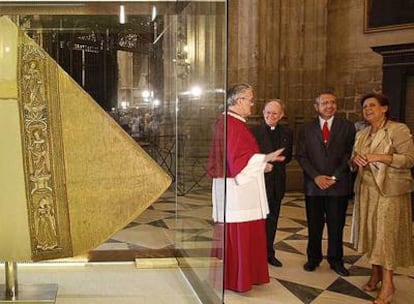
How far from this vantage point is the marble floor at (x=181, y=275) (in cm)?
351

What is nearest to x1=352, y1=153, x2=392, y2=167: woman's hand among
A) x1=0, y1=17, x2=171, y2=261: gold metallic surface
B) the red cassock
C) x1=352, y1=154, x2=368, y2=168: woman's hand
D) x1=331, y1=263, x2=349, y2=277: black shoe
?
x1=352, y1=154, x2=368, y2=168: woman's hand

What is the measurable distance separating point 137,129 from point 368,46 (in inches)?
202

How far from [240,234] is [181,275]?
0.64 meters

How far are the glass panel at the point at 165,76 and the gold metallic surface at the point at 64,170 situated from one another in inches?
25.0

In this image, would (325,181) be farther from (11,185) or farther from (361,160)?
(11,185)

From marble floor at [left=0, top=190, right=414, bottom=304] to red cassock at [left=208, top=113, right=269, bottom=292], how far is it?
110mm

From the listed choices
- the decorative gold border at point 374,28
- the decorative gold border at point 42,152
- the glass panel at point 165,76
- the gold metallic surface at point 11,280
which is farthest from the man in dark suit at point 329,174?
the decorative gold border at point 374,28

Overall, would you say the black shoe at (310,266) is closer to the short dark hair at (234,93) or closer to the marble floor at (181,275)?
the marble floor at (181,275)

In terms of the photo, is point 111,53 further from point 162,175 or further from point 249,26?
point 249,26

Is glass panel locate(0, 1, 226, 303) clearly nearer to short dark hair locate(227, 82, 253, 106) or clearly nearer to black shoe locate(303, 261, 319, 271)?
short dark hair locate(227, 82, 253, 106)

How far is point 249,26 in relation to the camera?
8438 mm

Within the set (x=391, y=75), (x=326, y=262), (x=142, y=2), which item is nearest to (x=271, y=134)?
(x=326, y=262)

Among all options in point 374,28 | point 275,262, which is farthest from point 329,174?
point 374,28

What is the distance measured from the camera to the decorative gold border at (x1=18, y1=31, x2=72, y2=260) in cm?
266
